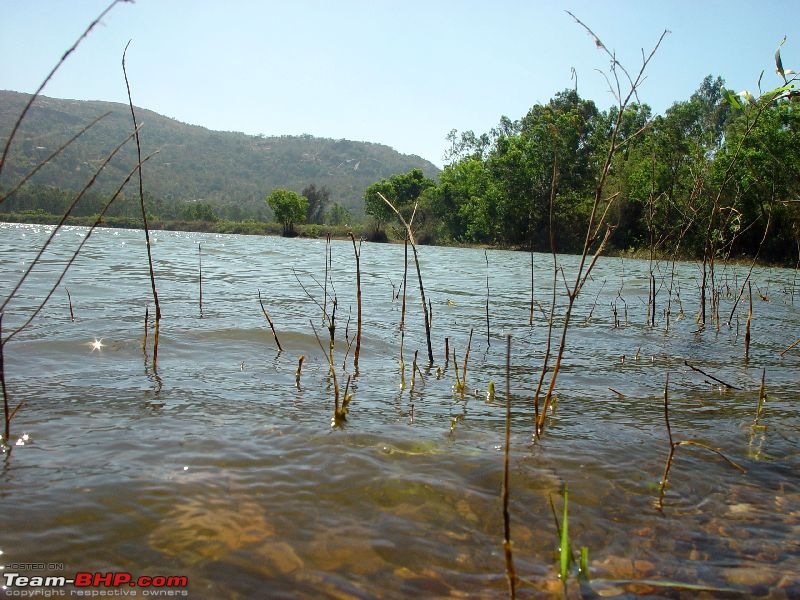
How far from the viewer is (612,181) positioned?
48.9m

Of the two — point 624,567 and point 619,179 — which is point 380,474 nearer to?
point 624,567

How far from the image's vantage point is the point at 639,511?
2.47m

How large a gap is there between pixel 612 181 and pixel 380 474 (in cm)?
5028

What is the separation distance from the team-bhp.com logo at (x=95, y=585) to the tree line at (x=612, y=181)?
22.1 metres

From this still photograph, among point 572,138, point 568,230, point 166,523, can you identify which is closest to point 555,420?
point 166,523

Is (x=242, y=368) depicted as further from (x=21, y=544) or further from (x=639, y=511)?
(x=639, y=511)

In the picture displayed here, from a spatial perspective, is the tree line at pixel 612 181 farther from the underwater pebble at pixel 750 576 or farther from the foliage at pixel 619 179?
the underwater pebble at pixel 750 576

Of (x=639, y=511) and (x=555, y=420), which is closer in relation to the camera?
(x=639, y=511)

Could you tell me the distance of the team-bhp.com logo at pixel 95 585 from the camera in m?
1.79

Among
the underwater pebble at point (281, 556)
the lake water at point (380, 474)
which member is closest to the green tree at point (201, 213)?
the lake water at point (380, 474)

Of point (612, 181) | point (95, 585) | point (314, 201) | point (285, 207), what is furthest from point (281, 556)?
point (314, 201)

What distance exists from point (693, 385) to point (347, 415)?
2.90 m

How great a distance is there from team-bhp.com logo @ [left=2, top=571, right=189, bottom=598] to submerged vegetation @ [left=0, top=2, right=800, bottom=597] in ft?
3.32

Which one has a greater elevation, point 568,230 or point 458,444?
point 568,230
